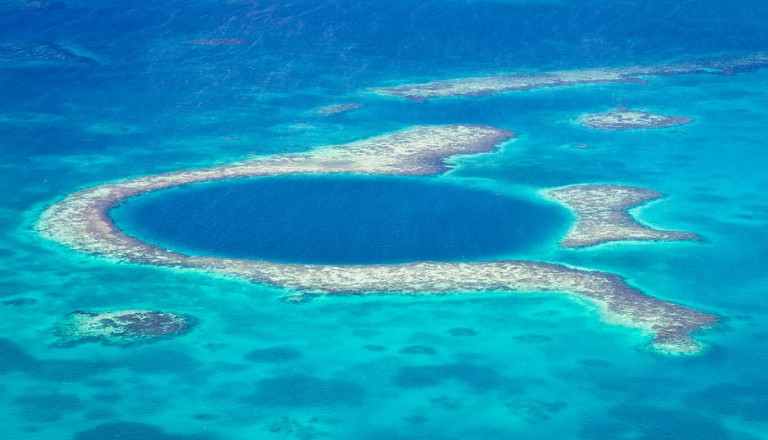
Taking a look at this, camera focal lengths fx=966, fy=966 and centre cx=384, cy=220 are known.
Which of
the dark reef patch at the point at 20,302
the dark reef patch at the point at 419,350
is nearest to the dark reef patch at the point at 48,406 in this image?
the dark reef patch at the point at 20,302

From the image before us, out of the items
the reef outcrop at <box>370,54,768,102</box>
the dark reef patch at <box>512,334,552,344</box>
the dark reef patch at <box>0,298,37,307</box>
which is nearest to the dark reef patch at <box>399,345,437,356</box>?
the dark reef patch at <box>512,334,552,344</box>

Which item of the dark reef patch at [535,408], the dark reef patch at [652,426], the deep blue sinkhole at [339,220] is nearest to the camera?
the dark reef patch at [652,426]

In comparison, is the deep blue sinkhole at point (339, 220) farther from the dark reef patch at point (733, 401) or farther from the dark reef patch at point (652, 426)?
the dark reef patch at point (652, 426)

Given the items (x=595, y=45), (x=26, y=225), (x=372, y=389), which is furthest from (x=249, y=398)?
(x=595, y=45)

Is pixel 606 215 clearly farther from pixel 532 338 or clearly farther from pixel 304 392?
pixel 304 392

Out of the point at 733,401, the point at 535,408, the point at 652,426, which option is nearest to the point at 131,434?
the point at 535,408

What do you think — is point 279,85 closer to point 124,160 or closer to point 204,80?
point 204,80
